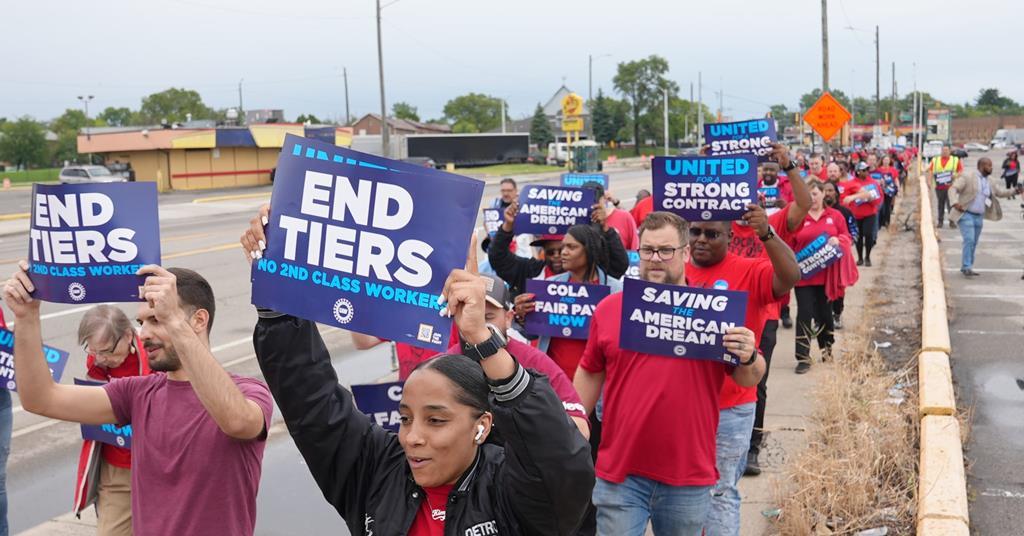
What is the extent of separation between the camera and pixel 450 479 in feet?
9.25

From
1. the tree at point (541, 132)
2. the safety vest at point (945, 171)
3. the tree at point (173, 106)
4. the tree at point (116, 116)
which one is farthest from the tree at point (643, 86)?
the safety vest at point (945, 171)

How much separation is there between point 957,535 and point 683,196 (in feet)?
8.06

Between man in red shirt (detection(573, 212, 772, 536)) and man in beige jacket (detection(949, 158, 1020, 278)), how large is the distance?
1409 cm

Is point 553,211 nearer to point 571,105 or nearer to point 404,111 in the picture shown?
point 571,105

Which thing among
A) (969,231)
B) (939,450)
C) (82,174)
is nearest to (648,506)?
(939,450)

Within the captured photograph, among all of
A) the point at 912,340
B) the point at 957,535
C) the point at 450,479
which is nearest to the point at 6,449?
the point at 450,479

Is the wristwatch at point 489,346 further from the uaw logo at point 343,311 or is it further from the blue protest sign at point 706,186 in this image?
the blue protest sign at point 706,186

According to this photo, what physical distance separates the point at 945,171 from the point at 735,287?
20520 mm

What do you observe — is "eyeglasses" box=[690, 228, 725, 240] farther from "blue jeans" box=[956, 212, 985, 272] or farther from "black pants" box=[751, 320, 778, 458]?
"blue jeans" box=[956, 212, 985, 272]

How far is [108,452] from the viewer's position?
4797 mm

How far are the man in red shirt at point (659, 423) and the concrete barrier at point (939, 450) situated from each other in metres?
1.91

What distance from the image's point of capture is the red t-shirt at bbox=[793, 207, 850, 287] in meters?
10.3

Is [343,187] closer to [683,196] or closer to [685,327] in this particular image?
[685,327]

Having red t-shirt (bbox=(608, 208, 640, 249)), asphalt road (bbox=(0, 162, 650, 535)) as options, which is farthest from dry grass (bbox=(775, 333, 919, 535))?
asphalt road (bbox=(0, 162, 650, 535))
